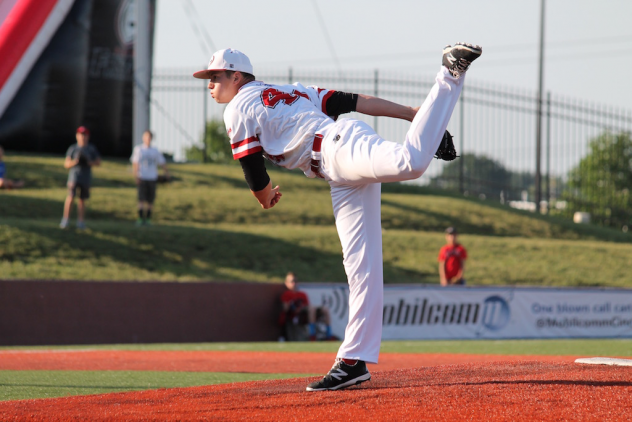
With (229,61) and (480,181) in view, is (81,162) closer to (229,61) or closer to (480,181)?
(229,61)

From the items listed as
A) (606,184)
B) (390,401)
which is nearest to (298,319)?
(390,401)

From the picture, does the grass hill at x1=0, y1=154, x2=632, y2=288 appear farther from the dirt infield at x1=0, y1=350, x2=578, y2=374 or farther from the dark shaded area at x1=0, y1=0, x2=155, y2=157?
the dirt infield at x1=0, y1=350, x2=578, y2=374

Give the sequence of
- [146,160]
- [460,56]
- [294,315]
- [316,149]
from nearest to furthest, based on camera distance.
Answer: [460,56]
[316,149]
[294,315]
[146,160]

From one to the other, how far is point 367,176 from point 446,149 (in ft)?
1.95

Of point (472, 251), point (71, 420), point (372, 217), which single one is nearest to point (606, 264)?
point (472, 251)

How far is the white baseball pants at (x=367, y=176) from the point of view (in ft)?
13.6

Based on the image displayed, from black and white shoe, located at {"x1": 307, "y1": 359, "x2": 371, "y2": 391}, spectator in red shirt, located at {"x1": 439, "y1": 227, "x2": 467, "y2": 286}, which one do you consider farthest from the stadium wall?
black and white shoe, located at {"x1": 307, "y1": 359, "x2": 371, "y2": 391}

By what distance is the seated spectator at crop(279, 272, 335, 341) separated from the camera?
46.5 ft

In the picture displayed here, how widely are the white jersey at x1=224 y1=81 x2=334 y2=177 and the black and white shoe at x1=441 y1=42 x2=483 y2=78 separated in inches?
34.5

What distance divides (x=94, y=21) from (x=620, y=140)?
24869 millimetres

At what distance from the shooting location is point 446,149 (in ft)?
15.2

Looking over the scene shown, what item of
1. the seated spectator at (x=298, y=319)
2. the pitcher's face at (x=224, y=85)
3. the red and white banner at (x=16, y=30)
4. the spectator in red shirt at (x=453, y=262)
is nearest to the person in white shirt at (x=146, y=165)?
the seated spectator at (x=298, y=319)

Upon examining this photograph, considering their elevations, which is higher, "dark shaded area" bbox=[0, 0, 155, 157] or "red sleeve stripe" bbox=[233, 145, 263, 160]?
"dark shaded area" bbox=[0, 0, 155, 157]

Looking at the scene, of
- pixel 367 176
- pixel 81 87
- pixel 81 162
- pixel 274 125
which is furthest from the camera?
pixel 81 87
